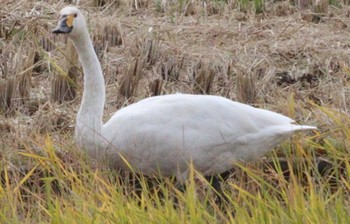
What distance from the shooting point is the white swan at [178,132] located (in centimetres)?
573

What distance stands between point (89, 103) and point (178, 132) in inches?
22.5

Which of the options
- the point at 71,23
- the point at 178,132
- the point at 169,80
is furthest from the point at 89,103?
the point at 169,80

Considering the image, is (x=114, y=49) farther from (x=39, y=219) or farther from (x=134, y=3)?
(x=39, y=219)

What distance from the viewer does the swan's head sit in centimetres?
602

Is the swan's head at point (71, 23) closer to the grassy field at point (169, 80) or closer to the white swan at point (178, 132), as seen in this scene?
the white swan at point (178, 132)

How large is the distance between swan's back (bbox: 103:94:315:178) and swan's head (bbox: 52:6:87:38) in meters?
0.49

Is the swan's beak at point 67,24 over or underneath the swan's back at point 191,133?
over

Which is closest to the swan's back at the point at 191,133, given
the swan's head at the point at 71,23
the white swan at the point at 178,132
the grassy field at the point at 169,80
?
the white swan at the point at 178,132

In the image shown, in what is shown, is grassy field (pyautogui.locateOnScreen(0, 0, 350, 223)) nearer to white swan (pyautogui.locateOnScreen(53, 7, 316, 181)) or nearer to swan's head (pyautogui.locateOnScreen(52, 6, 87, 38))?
white swan (pyautogui.locateOnScreen(53, 7, 316, 181))

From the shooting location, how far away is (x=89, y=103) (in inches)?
240

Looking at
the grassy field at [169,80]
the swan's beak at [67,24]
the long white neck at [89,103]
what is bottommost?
the grassy field at [169,80]

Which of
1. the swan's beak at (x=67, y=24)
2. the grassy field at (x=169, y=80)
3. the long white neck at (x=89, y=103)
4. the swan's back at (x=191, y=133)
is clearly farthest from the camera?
the swan's beak at (x=67, y=24)

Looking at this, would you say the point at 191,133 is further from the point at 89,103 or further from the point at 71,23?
the point at 71,23

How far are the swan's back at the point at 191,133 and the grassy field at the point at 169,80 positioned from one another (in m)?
0.12
